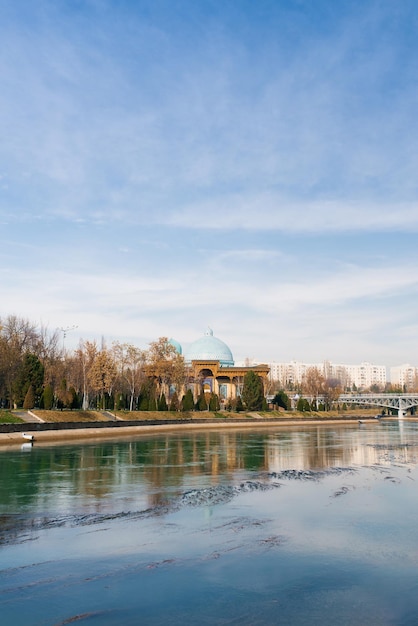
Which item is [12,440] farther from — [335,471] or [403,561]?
[403,561]

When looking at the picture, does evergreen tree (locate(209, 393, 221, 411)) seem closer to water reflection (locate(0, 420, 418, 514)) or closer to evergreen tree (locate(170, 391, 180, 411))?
evergreen tree (locate(170, 391, 180, 411))

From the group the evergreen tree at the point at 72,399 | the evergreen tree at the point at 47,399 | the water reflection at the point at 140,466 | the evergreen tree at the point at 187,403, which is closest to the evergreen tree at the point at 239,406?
the evergreen tree at the point at 187,403

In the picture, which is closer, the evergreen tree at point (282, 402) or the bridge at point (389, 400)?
the evergreen tree at point (282, 402)

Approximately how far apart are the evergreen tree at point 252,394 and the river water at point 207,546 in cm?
5702

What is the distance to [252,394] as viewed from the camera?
85438 millimetres

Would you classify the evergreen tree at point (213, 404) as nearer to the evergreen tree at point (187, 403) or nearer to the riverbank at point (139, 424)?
the riverbank at point (139, 424)

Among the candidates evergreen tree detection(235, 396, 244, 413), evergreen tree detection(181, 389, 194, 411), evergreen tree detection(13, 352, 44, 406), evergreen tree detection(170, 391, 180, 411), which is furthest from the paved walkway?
evergreen tree detection(235, 396, 244, 413)

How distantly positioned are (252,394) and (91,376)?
2944 cm

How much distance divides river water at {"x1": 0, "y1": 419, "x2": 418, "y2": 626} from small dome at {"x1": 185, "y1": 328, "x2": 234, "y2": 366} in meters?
76.9

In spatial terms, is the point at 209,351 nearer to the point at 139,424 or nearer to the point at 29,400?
the point at 139,424

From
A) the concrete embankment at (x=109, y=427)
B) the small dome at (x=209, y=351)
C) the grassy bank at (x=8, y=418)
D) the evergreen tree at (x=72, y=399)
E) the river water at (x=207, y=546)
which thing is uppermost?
the small dome at (x=209, y=351)

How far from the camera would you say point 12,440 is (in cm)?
4016

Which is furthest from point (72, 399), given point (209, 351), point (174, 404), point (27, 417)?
point (209, 351)

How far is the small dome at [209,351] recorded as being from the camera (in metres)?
105
